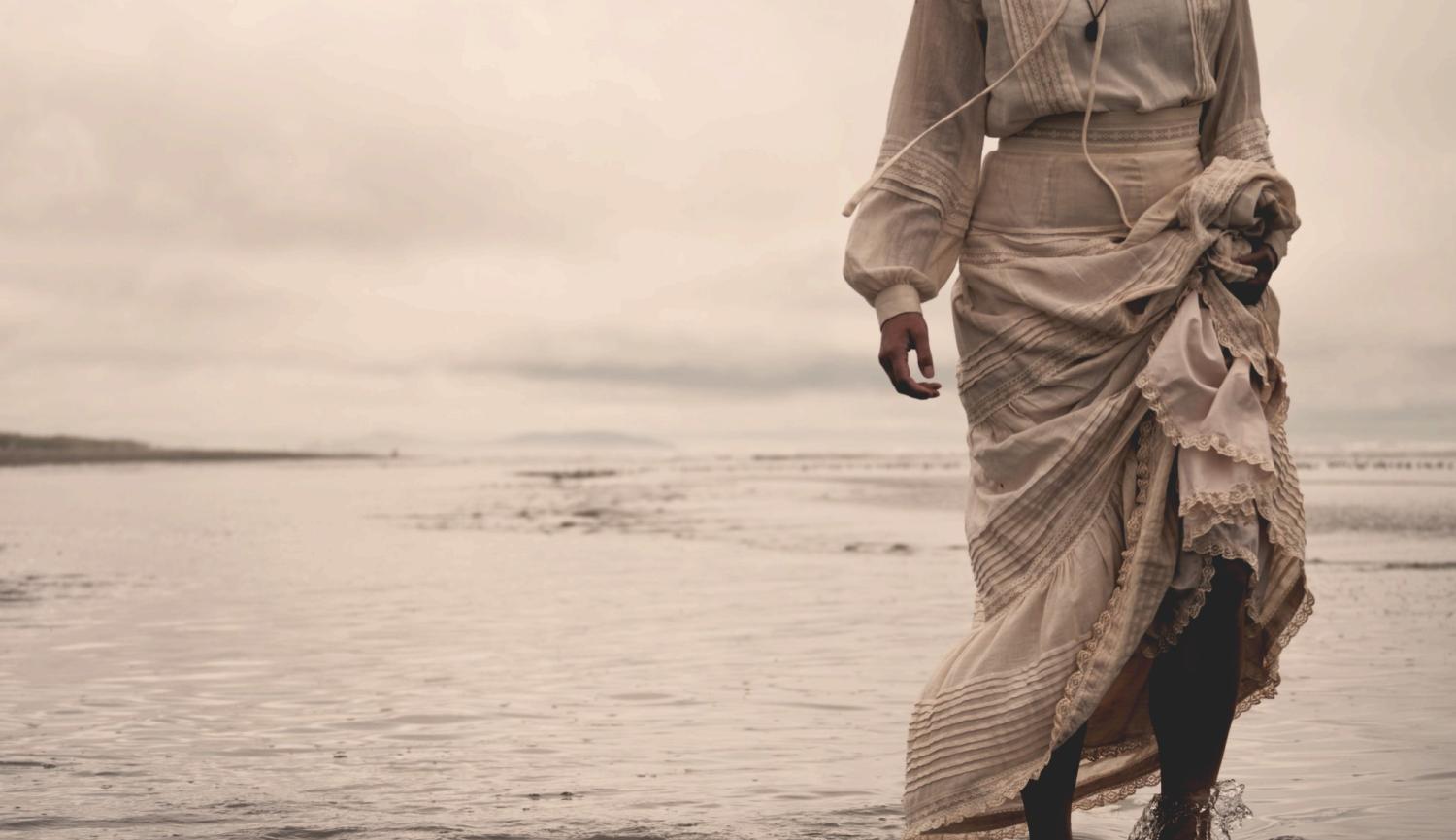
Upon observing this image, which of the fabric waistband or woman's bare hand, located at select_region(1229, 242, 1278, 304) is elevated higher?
the fabric waistband

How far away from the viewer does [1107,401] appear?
3592mm

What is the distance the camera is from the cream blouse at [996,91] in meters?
3.69

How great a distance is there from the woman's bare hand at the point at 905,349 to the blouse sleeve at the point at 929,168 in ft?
0.23

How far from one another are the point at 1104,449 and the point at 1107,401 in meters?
0.10

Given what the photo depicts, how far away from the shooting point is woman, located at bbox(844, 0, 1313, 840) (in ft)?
11.6

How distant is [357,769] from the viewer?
5.57 meters

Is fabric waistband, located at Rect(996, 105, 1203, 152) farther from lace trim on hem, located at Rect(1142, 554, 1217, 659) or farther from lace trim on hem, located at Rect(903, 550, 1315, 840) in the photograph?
lace trim on hem, located at Rect(1142, 554, 1217, 659)

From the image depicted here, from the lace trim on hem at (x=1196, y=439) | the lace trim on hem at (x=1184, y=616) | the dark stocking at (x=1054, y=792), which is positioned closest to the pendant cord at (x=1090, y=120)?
the lace trim on hem at (x=1196, y=439)

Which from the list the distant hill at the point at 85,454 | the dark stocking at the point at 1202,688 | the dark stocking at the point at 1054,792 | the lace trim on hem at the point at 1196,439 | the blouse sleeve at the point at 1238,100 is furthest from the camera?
the distant hill at the point at 85,454

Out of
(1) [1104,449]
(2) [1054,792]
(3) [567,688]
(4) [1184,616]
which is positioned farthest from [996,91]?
(3) [567,688]

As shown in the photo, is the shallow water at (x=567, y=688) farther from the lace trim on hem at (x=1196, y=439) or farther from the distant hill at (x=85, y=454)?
the distant hill at (x=85, y=454)

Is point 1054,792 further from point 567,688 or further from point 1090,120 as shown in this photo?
point 567,688

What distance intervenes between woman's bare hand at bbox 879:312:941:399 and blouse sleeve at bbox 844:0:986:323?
71 millimetres

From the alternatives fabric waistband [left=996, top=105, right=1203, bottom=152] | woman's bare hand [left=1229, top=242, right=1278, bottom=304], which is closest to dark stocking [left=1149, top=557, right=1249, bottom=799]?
woman's bare hand [left=1229, top=242, right=1278, bottom=304]
